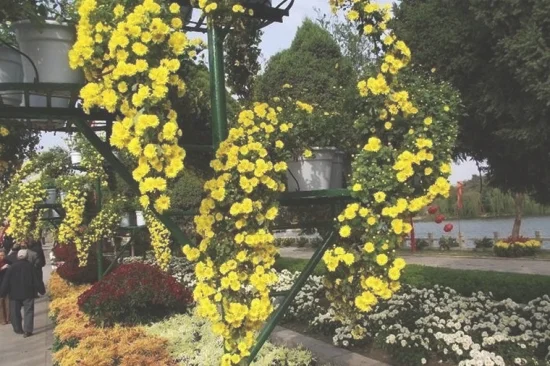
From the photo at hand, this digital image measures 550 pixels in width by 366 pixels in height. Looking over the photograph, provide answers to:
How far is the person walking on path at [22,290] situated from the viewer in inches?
304

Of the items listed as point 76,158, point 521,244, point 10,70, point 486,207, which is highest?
point 76,158

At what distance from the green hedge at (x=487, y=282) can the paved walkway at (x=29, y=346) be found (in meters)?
3.66

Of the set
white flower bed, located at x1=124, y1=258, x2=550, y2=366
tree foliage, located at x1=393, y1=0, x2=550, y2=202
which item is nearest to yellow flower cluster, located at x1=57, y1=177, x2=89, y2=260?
white flower bed, located at x1=124, y1=258, x2=550, y2=366

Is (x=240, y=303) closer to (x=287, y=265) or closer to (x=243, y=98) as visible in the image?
(x=243, y=98)

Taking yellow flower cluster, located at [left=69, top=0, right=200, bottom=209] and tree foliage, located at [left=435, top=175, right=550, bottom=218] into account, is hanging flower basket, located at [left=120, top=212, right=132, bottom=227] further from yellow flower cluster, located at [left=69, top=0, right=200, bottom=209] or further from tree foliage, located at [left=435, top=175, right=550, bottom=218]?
tree foliage, located at [left=435, top=175, right=550, bottom=218]

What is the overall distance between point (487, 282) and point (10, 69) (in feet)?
21.1

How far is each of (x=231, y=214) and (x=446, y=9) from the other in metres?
3.28

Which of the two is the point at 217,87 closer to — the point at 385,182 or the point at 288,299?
the point at 385,182

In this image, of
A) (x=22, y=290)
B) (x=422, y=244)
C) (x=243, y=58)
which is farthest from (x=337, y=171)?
(x=422, y=244)

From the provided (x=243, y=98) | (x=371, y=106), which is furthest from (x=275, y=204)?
(x=243, y=98)

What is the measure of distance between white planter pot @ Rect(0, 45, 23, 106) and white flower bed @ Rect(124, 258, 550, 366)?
2.25 meters

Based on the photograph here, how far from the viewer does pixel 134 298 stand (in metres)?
6.40

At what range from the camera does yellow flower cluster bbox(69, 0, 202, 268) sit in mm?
1989

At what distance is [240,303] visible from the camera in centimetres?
229
